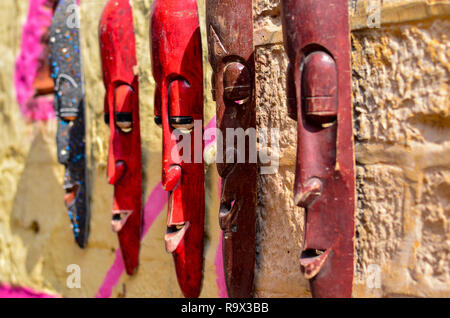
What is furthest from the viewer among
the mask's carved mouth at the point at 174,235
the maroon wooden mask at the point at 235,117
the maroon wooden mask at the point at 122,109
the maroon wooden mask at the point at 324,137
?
the maroon wooden mask at the point at 122,109

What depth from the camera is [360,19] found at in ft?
2.36

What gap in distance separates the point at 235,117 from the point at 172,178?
15 cm

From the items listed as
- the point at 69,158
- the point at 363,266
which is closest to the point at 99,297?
the point at 69,158

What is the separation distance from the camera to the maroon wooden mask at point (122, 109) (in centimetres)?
98

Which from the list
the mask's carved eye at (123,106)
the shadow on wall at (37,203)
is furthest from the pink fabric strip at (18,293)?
the mask's carved eye at (123,106)

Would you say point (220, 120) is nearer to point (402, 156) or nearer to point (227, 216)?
point (227, 216)

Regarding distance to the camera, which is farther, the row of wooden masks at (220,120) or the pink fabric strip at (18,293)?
the pink fabric strip at (18,293)

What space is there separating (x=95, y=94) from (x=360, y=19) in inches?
25.4

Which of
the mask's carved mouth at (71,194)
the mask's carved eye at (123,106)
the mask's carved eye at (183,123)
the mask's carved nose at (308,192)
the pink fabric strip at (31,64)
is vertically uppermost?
the pink fabric strip at (31,64)

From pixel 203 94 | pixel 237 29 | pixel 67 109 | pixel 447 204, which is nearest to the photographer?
pixel 447 204

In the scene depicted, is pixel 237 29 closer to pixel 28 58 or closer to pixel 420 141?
pixel 420 141

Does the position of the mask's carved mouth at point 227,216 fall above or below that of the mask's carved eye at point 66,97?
below

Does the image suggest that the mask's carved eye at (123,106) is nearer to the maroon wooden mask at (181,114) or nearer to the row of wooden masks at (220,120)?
the row of wooden masks at (220,120)

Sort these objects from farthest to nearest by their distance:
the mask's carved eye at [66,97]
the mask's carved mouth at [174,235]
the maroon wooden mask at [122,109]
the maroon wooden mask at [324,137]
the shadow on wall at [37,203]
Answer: the shadow on wall at [37,203]
the mask's carved eye at [66,97]
the maroon wooden mask at [122,109]
the mask's carved mouth at [174,235]
the maroon wooden mask at [324,137]
